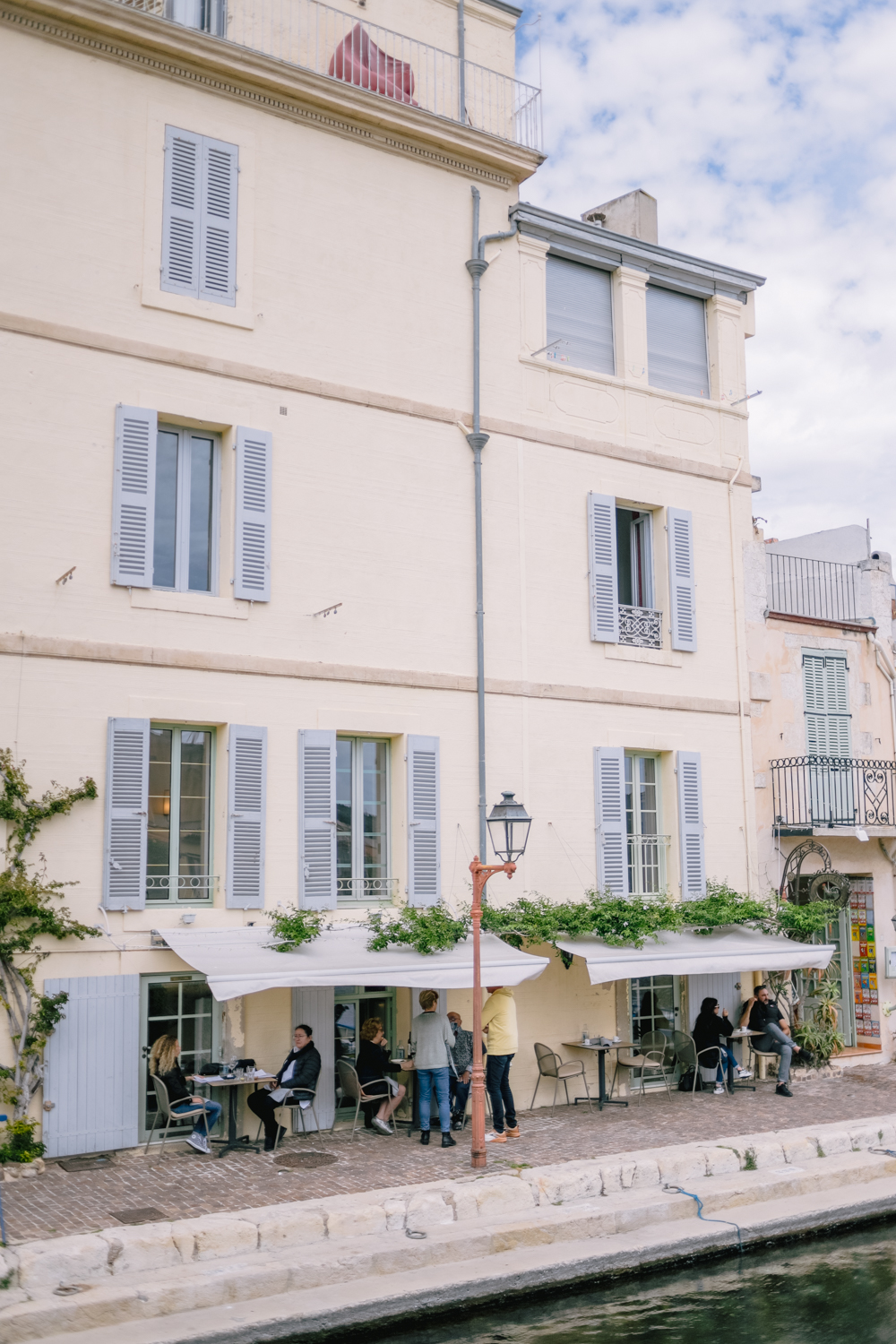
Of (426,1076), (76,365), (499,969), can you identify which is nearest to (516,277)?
(76,365)

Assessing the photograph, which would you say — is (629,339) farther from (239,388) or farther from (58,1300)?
(58,1300)

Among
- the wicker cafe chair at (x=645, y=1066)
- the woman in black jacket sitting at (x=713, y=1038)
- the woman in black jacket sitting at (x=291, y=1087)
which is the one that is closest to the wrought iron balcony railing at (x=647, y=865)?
the woman in black jacket sitting at (x=713, y=1038)

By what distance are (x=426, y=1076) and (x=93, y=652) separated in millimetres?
5094

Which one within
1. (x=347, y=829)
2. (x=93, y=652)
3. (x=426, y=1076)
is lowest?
(x=426, y=1076)

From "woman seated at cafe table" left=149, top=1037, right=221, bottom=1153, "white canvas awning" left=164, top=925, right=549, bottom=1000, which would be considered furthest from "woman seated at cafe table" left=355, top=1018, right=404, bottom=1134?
"woman seated at cafe table" left=149, top=1037, right=221, bottom=1153

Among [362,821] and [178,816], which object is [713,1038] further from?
[178,816]

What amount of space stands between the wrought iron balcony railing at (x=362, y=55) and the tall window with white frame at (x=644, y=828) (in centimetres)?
772

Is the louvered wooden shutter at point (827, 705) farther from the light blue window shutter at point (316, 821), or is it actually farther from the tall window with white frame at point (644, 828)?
the light blue window shutter at point (316, 821)

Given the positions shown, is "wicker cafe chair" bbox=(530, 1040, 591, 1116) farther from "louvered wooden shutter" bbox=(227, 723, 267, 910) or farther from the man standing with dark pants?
"louvered wooden shutter" bbox=(227, 723, 267, 910)

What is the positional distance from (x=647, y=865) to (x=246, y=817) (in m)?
5.45

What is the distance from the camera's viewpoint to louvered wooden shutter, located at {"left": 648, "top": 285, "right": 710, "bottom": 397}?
16.9m

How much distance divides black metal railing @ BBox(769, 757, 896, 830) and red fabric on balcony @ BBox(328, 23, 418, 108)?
31.3 feet

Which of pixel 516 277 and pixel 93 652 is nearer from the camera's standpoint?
pixel 93 652

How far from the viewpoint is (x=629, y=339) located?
16328 millimetres
